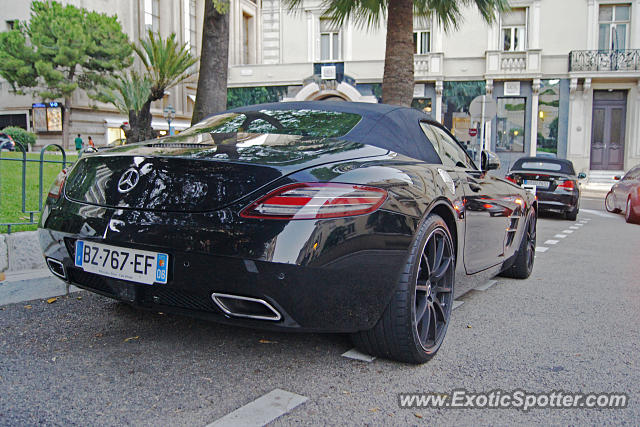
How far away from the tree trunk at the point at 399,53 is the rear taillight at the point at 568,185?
392 centimetres

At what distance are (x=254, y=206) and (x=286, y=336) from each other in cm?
115

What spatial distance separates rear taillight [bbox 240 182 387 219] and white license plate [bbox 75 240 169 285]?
18.3 inches

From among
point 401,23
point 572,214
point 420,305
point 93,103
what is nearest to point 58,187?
point 420,305

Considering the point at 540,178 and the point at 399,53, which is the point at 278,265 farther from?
the point at 540,178

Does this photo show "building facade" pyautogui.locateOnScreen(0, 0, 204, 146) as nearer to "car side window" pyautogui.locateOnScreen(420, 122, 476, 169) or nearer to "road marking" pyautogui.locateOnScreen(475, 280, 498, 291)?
"road marking" pyautogui.locateOnScreen(475, 280, 498, 291)

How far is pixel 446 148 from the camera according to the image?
3.84m

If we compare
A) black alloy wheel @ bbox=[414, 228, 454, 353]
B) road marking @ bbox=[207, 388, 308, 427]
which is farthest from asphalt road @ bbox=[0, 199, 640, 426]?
black alloy wheel @ bbox=[414, 228, 454, 353]

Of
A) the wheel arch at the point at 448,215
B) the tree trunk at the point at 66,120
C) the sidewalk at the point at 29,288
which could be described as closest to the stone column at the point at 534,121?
the tree trunk at the point at 66,120

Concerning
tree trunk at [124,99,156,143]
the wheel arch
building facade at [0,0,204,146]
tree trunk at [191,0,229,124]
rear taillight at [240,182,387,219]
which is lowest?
the wheel arch

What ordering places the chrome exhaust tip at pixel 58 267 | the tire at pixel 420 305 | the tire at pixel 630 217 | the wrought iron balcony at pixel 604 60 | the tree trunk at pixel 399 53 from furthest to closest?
the wrought iron balcony at pixel 604 60 → the tire at pixel 630 217 → the tree trunk at pixel 399 53 → the chrome exhaust tip at pixel 58 267 → the tire at pixel 420 305

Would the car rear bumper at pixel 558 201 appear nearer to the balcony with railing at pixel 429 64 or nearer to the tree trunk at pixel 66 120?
the balcony with railing at pixel 429 64

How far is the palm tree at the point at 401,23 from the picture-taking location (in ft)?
34.9

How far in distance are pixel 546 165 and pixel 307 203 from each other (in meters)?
11.6

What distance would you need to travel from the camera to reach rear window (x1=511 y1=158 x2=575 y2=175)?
40.7 feet
